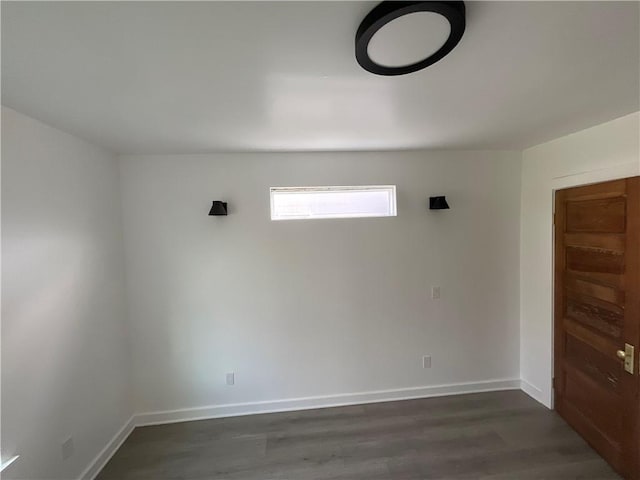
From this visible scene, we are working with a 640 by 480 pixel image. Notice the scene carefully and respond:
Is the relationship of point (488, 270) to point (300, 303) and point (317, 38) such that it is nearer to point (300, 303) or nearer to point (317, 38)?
point (300, 303)

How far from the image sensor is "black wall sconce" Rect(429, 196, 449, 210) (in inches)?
107

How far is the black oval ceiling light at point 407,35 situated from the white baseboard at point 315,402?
283cm

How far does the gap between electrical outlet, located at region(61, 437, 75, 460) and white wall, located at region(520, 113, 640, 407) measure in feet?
12.7

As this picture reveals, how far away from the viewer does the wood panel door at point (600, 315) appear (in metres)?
1.92

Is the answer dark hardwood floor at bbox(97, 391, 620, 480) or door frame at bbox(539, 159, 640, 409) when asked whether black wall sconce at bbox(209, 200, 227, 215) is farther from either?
door frame at bbox(539, 159, 640, 409)

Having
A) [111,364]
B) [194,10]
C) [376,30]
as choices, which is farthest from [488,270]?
[111,364]

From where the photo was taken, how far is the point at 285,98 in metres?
1.51

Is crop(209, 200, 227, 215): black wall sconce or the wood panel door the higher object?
crop(209, 200, 227, 215): black wall sconce

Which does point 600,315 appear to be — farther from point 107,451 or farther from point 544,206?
point 107,451

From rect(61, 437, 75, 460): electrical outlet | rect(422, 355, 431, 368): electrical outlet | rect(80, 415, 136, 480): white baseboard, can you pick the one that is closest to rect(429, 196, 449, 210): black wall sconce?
rect(422, 355, 431, 368): electrical outlet

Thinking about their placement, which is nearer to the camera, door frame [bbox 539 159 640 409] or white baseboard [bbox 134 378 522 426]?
door frame [bbox 539 159 640 409]

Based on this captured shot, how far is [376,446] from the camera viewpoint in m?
2.32

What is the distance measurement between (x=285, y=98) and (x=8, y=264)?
1.73m

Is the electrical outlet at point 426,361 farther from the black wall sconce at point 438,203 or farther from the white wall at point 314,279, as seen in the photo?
the black wall sconce at point 438,203
